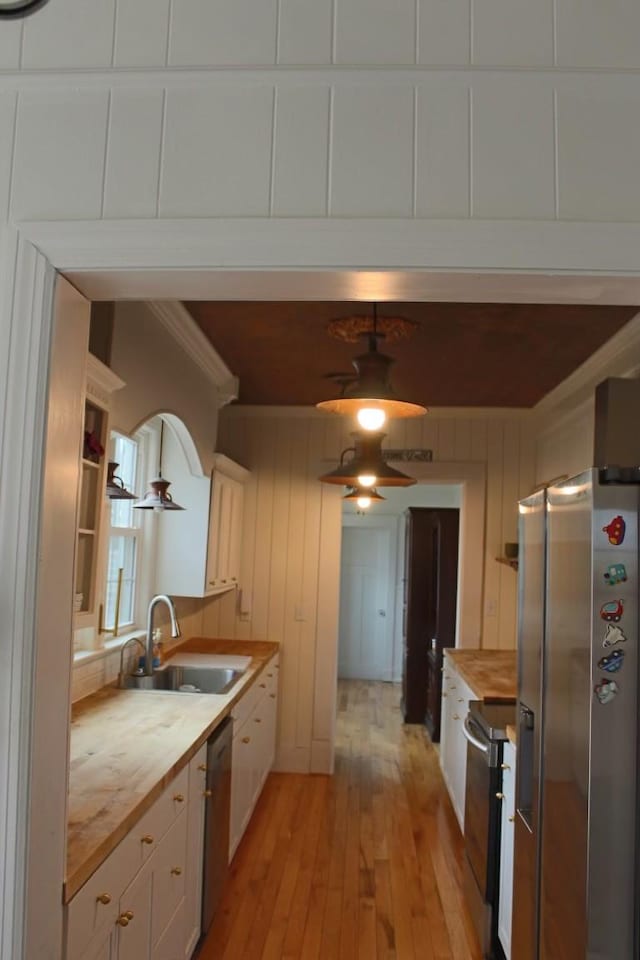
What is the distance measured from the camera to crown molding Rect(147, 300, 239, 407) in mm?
3266

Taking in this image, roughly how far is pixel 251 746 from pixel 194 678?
19.5 inches

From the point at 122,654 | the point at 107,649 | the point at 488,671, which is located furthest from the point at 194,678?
the point at 488,671

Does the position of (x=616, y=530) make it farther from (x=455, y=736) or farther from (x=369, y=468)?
(x=455, y=736)

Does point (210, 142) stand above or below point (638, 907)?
above

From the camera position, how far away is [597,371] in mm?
4016

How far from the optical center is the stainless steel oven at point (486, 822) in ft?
9.60

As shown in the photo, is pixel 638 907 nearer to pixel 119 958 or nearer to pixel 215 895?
pixel 119 958

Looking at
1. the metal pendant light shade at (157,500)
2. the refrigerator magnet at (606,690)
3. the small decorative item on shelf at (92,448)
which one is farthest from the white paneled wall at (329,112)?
the metal pendant light shade at (157,500)

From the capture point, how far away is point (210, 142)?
1.18m

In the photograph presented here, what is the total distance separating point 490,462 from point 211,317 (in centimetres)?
280

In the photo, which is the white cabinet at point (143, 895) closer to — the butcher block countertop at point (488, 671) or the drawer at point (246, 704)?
the drawer at point (246, 704)

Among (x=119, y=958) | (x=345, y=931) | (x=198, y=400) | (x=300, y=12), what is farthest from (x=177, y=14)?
(x=345, y=931)

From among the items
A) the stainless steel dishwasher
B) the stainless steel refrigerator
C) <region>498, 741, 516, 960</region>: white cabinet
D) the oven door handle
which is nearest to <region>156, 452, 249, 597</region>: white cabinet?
the stainless steel dishwasher

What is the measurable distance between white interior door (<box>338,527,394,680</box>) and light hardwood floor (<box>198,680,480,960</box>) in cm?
357
